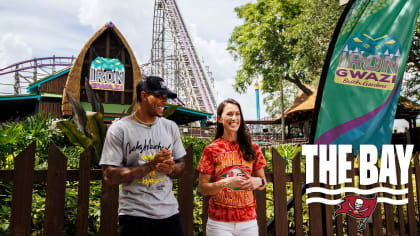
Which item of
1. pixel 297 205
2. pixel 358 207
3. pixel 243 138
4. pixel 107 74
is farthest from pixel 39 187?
pixel 107 74

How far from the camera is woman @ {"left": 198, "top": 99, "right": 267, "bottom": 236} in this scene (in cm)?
187

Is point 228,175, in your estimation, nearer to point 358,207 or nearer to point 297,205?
point 297,205

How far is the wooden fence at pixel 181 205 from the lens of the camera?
1973 mm

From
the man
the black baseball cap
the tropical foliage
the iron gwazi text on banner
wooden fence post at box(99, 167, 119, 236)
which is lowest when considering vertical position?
wooden fence post at box(99, 167, 119, 236)

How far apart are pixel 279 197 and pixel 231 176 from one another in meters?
0.88

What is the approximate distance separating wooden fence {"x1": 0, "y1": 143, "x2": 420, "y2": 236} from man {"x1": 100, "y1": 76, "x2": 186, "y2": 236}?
0.51m

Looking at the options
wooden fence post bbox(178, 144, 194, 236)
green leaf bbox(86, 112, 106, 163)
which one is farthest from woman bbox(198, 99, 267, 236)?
green leaf bbox(86, 112, 106, 163)

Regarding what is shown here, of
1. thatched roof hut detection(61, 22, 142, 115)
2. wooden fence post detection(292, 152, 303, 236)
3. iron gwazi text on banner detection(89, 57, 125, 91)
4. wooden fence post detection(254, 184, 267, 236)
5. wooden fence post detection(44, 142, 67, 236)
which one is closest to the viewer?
wooden fence post detection(44, 142, 67, 236)

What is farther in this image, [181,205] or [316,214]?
[316,214]

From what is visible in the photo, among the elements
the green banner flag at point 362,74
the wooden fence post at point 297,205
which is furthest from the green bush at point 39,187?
the green banner flag at point 362,74

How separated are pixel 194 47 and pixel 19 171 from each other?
94.2ft

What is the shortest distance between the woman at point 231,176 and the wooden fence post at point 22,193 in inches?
43.9

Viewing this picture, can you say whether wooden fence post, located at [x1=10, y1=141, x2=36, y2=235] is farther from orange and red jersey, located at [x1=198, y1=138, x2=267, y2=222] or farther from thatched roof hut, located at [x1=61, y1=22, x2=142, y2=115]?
thatched roof hut, located at [x1=61, y1=22, x2=142, y2=115]

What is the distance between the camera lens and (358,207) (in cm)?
291
